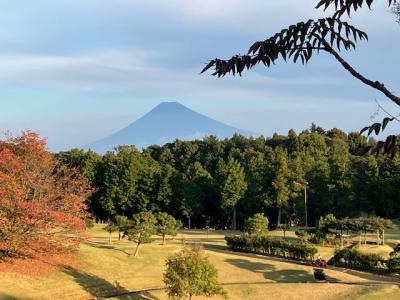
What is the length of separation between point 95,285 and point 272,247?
20.9 meters

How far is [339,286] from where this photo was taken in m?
36.2

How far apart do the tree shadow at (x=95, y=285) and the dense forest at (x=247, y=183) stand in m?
31.2

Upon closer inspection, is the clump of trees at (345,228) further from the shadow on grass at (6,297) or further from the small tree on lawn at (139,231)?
the shadow on grass at (6,297)

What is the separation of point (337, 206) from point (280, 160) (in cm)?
1094

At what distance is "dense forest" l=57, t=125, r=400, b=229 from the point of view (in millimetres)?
75062

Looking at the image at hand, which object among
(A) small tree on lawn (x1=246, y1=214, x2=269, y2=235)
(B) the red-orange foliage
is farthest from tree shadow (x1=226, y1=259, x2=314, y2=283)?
(B) the red-orange foliage

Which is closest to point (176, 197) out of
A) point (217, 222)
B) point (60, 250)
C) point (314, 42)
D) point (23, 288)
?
point (217, 222)

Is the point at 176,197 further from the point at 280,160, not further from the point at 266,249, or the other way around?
the point at 266,249

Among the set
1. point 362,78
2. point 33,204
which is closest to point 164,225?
point 33,204

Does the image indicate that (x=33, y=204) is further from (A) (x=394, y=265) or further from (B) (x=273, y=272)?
(A) (x=394, y=265)

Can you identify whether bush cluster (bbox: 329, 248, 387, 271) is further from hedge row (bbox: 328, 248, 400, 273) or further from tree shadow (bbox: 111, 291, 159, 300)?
tree shadow (bbox: 111, 291, 159, 300)

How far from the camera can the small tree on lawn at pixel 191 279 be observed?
32.9 meters

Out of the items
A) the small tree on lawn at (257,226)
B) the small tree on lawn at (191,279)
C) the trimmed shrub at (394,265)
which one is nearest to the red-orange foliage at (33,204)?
the small tree on lawn at (191,279)

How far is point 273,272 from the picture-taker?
41562mm
